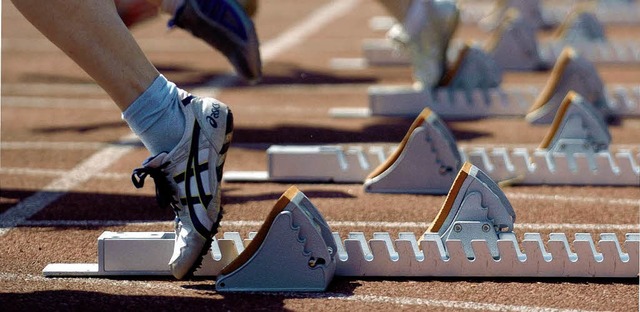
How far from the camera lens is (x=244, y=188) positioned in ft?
18.5

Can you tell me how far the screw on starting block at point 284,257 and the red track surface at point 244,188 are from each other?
5 centimetres

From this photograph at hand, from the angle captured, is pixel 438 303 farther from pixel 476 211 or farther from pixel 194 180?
pixel 194 180

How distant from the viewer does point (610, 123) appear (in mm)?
7266

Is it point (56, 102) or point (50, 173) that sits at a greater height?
point (50, 173)

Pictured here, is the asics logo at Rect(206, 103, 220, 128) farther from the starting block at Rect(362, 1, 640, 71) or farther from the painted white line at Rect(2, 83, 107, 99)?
the starting block at Rect(362, 1, 640, 71)

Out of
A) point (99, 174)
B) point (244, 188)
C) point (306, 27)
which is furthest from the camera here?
point (306, 27)

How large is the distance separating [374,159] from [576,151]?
2.92ft

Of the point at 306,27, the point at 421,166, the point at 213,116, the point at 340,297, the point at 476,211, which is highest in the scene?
the point at 213,116

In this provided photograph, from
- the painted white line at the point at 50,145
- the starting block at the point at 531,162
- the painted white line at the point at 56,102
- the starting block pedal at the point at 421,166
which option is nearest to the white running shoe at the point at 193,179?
the starting block pedal at the point at 421,166

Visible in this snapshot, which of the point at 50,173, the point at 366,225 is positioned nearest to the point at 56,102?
the point at 50,173

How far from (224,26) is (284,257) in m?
2.29

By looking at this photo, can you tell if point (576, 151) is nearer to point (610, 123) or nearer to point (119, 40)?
point (610, 123)

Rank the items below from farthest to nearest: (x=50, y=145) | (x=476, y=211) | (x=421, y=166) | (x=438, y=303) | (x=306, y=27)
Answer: (x=306, y=27), (x=50, y=145), (x=421, y=166), (x=476, y=211), (x=438, y=303)

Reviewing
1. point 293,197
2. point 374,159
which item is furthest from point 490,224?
point 374,159
